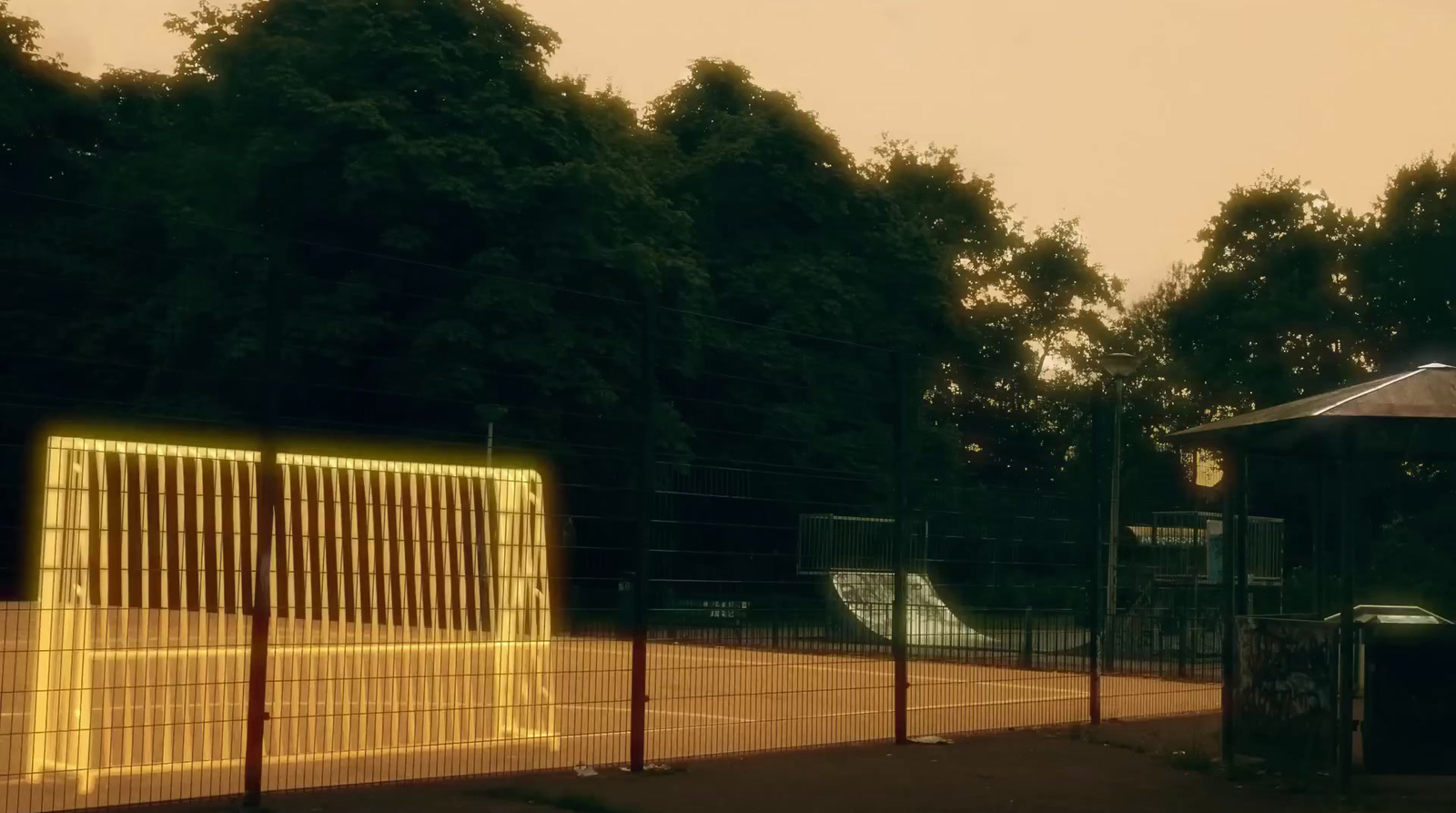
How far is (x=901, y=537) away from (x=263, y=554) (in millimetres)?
5733

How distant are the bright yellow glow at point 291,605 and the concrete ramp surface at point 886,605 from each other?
4.88m

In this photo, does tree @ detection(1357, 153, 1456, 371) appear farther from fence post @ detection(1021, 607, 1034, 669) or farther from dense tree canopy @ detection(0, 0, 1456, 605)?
fence post @ detection(1021, 607, 1034, 669)

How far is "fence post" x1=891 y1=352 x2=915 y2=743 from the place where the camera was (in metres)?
13.1

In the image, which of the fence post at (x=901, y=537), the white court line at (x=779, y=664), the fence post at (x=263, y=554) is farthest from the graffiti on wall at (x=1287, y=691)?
the fence post at (x=263, y=554)

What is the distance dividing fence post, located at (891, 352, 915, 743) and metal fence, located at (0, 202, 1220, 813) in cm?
3

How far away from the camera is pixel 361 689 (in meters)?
9.58

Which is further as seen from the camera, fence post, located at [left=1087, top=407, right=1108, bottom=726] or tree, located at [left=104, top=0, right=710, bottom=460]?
tree, located at [left=104, top=0, right=710, bottom=460]

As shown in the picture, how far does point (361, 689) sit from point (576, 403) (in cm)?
1766

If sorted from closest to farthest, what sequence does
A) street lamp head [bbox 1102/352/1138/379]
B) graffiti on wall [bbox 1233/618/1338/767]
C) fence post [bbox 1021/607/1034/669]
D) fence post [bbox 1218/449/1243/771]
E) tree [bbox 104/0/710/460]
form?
1. graffiti on wall [bbox 1233/618/1338/767]
2. fence post [bbox 1218/449/1243/771]
3. fence post [bbox 1021/607/1034/669]
4. street lamp head [bbox 1102/352/1138/379]
5. tree [bbox 104/0/710/460]

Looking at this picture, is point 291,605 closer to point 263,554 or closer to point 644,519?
point 263,554

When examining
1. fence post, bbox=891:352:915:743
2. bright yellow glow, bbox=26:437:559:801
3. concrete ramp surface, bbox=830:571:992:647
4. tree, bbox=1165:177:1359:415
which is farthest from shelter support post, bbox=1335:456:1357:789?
tree, bbox=1165:177:1359:415

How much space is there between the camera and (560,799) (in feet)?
31.1

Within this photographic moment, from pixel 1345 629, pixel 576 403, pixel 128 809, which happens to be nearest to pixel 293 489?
pixel 128 809

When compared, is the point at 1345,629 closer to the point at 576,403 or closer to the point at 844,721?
the point at 844,721
